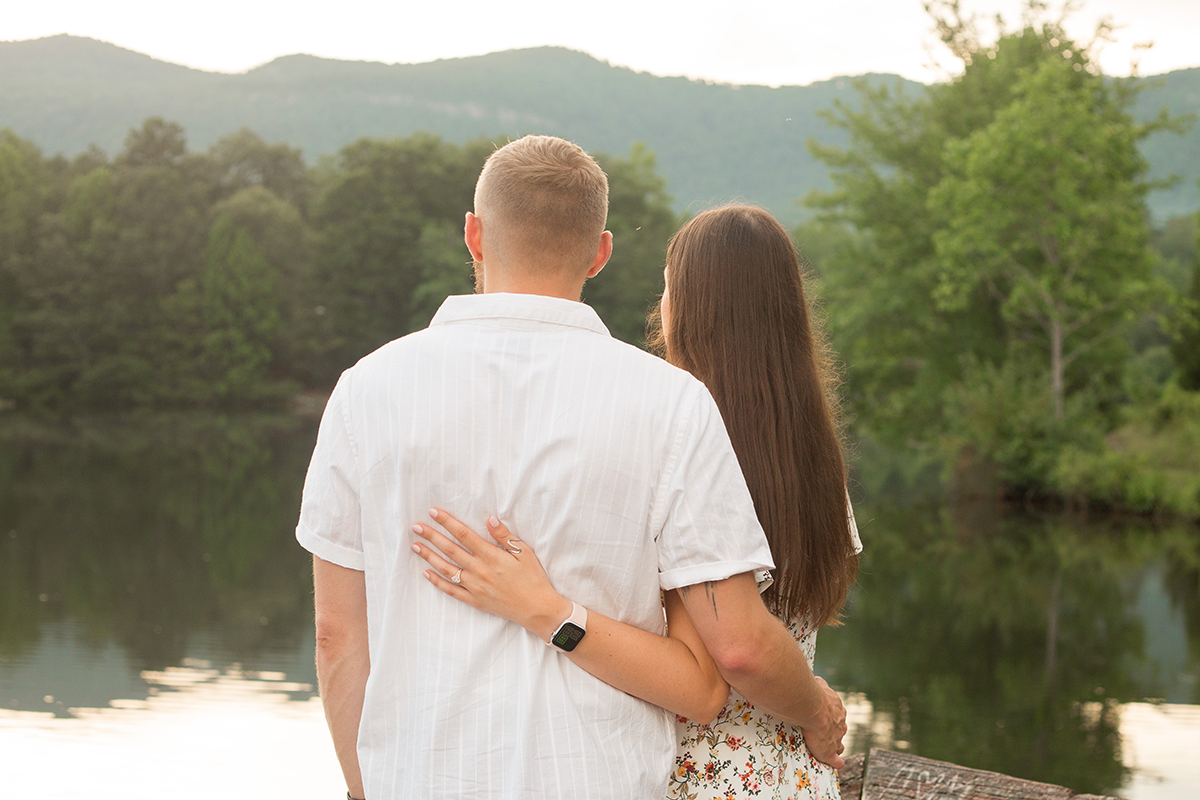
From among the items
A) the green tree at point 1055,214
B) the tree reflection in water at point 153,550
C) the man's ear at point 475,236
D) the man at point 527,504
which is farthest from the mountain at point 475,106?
the man at point 527,504

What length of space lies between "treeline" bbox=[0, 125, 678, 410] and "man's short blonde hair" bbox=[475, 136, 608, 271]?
124 ft

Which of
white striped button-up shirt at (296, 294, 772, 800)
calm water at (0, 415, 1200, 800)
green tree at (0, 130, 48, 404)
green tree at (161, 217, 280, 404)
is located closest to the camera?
white striped button-up shirt at (296, 294, 772, 800)

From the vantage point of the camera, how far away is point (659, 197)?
49.0 m

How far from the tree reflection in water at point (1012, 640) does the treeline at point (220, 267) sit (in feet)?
82.8

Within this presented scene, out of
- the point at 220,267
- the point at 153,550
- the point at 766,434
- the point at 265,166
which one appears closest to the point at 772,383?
the point at 766,434

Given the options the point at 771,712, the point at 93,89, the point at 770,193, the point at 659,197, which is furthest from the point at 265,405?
the point at 770,193

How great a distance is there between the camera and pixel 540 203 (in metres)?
1.51

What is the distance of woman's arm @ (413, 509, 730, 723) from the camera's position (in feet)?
4.68

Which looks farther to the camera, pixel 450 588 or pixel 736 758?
pixel 736 758

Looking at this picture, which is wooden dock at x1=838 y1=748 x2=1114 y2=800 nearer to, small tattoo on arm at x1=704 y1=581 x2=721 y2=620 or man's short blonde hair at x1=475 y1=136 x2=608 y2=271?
small tattoo on arm at x1=704 y1=581 x2=721 y2=620

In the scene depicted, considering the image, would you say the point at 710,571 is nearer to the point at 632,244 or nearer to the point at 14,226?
the point at 632,244

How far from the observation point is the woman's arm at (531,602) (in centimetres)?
143

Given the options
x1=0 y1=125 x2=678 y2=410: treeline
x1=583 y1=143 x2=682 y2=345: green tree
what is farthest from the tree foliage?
x1=0 y1=125 x2=678 y2=410: treeline

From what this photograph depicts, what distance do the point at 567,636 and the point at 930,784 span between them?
154 centimetres
